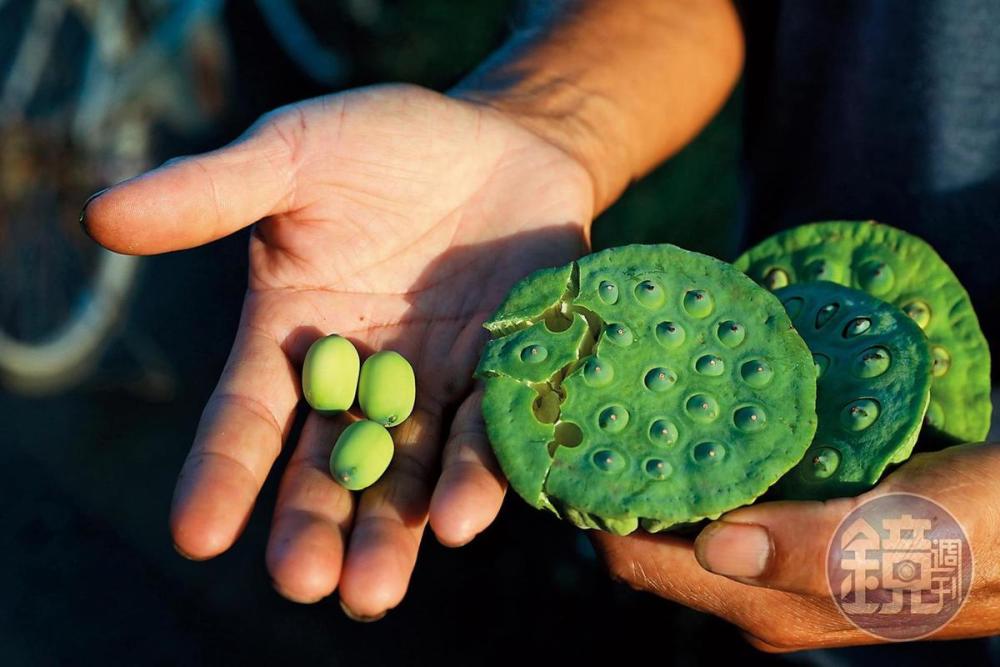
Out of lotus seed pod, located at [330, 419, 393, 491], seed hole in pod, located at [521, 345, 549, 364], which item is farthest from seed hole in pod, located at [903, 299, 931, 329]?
lotus seed pod, located at [330, 419, 393, 491]

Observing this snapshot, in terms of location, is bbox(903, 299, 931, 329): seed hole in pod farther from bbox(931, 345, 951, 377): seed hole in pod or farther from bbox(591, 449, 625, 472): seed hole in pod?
bbox(591, 449, 625, 472): seed hole in pod

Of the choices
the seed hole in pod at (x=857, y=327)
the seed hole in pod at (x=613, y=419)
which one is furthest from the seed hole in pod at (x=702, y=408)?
the seed hole in pod at (x=857, y=327)

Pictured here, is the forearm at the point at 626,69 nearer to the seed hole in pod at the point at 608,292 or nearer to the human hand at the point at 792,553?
the seed hole in pod at the point at 608,292

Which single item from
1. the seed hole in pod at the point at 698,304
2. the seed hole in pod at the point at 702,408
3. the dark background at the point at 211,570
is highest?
the seed hole in pod at the point at 698,304

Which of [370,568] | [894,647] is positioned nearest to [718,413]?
[370,568]

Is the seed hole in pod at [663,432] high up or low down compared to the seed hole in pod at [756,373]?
down

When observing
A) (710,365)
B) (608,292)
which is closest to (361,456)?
(608,292)
